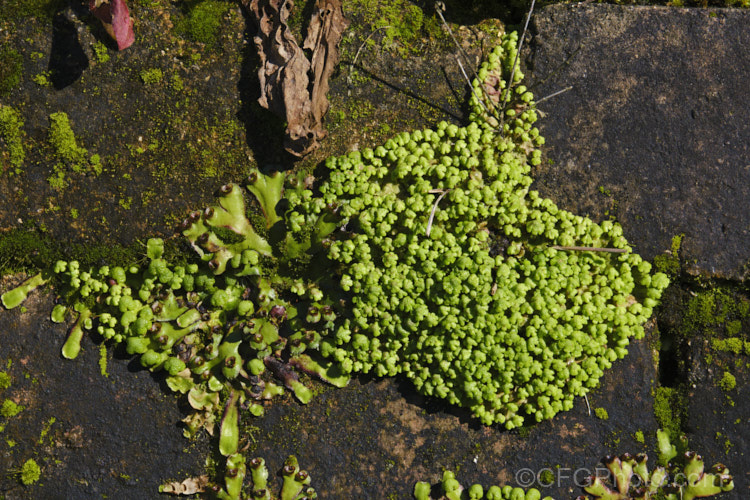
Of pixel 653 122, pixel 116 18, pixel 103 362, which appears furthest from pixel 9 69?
pixel 653 122

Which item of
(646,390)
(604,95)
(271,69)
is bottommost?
(646,390)

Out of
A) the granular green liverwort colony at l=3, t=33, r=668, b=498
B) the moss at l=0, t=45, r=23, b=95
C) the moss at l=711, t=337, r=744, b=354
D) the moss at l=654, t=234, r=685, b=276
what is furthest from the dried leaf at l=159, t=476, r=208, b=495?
the moss at l=711, t=337, r=744, b=354

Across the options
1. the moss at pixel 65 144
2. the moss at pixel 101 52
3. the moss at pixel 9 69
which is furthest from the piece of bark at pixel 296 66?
the moss at pixel 9 69

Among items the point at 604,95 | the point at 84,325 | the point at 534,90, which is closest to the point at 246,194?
the point at 84,325

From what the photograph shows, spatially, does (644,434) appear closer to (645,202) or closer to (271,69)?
(645,202)

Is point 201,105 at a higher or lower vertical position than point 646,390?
higher

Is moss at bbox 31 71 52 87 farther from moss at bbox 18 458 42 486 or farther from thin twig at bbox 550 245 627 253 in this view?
thin twig at bbox 550 245 627 253

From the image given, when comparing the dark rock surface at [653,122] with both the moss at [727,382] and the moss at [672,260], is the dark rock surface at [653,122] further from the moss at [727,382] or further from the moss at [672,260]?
the moss at [727,382]
